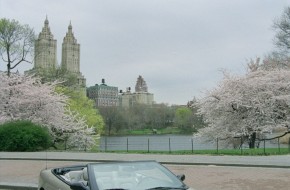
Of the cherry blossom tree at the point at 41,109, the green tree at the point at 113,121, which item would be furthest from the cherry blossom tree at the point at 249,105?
the green tree at the point at 113,121

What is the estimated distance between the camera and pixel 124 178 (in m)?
5.88

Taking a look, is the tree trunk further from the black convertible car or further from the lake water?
the black convertible car

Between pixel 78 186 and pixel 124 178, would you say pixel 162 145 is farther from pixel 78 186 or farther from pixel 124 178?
pixel 78 186

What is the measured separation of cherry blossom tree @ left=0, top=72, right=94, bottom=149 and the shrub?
5982mm

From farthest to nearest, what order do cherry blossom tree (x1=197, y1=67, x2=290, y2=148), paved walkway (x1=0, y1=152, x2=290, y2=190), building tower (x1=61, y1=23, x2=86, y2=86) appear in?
1. building tower (x1=61, y1=23, x2=86, y2=86)
2. cherry blossom tree (x1=197, y1=67, x2=290, y2=148)
3. paved walkway (x1=0, y1=152, x2=290, y2=190)

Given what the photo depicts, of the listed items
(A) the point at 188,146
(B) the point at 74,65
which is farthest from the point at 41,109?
(B) the point at 74,65

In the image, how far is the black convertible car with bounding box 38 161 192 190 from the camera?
18.5 feet

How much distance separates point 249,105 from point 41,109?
15865 millimetres

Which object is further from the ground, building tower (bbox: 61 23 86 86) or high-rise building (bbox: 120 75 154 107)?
building tower (bbox: 61 23 86 86)

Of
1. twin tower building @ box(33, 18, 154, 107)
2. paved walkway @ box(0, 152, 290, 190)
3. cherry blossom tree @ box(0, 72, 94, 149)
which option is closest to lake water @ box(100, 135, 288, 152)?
cherry blossom tree @ box(0, 72, 94, 149)

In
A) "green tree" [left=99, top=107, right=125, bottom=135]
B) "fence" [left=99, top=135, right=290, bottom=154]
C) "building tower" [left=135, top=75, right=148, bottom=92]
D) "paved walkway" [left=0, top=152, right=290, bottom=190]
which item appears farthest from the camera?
"building tower" [left=135, top=75, right=148, bottom=92]

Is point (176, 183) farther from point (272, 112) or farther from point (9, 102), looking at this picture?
point (9, 102)

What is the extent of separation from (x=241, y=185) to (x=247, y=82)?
20.2 metres

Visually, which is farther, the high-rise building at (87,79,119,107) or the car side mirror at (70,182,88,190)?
the high-rise building at (87,79,119,107)
